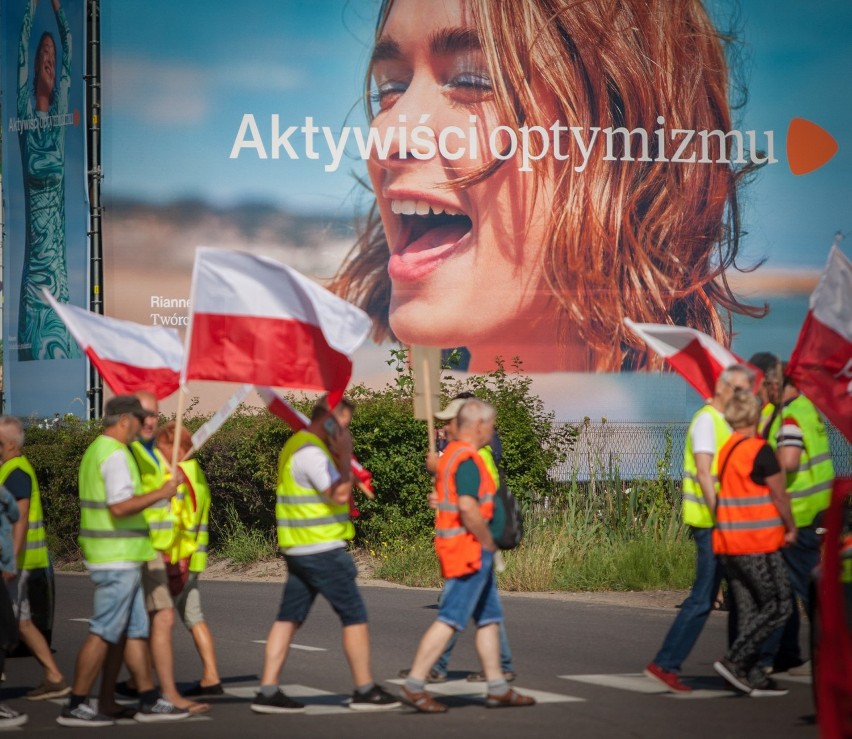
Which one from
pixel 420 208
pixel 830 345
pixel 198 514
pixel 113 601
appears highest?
pixel 420 208

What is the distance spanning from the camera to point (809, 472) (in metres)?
10.1

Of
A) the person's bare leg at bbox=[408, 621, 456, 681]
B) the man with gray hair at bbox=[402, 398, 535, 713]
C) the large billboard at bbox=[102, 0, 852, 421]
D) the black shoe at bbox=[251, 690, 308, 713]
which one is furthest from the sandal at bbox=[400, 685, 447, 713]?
the large billboard at bbox=[102, 0, 852, 421]

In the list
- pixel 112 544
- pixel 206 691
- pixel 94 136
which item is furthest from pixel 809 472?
pixel 94 136

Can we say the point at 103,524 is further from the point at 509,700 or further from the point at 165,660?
the point at 509,700

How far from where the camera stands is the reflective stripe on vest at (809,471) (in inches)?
397

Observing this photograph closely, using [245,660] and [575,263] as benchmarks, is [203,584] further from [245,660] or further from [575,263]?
[575,263]

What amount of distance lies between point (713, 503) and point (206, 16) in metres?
18.3

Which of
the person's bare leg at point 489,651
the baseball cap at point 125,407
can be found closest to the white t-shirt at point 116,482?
the baseball cap at point 125,407

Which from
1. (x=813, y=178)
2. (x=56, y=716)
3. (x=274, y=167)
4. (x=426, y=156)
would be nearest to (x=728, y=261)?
(x=813, y=178)

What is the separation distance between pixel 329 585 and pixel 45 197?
1862 centimetres

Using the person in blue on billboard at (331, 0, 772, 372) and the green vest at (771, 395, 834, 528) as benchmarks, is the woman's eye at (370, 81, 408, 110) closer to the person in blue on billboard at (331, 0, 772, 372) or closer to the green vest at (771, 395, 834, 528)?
the person in blue on billboard at (331, 0, 772, 372)

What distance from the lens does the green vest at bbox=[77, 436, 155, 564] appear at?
8.62 m

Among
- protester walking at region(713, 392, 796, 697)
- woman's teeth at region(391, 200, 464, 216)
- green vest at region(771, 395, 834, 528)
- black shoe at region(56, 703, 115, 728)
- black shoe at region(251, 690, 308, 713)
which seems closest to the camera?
black shoe at region(56, 703, 115, 728)

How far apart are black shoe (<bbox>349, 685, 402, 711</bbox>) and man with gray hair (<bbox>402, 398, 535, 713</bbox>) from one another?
0.15m
